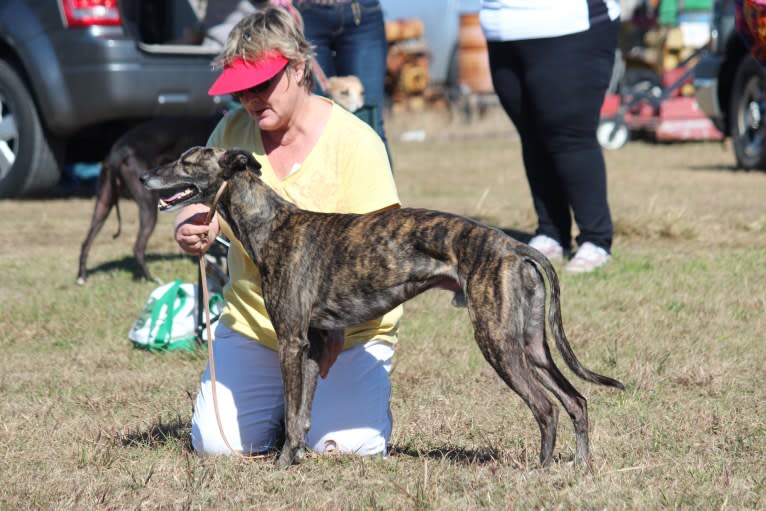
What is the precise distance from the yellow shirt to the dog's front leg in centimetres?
33

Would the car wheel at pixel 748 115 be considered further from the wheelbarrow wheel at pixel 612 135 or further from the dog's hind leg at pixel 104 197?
the dog's hind leg at pixel 104 197

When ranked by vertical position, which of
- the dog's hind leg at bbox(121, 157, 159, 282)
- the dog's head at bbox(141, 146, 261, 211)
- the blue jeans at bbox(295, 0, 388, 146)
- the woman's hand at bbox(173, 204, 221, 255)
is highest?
the dog's head at bbox(141, 146, 261, 211)

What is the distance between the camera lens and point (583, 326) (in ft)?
19.1

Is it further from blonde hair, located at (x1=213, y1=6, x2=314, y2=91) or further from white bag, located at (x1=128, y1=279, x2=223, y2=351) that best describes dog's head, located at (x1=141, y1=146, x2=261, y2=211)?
white bag, located at (x1=128, y1=279, x2=223, y2=351)

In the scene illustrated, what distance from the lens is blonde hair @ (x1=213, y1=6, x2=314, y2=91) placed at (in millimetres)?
3875

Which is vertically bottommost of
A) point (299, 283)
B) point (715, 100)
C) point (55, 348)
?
point (715, 100)

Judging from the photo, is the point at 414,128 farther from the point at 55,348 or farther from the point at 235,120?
the point at 235,120

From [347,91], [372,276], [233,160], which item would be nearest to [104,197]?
[347,91]

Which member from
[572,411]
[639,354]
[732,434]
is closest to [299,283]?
[572,411]

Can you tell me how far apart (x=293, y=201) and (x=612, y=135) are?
12777 mm

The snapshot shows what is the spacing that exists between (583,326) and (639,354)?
0.54 m

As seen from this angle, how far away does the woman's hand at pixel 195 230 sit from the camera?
156 inches

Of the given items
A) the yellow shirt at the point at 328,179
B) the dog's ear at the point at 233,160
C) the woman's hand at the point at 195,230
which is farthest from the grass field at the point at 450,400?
the dog's ear at the point at 233,160

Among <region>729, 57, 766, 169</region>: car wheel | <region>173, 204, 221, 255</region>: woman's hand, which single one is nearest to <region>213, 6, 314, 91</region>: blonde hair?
<region>173, 204, 221, 255</region>: woman's hand
